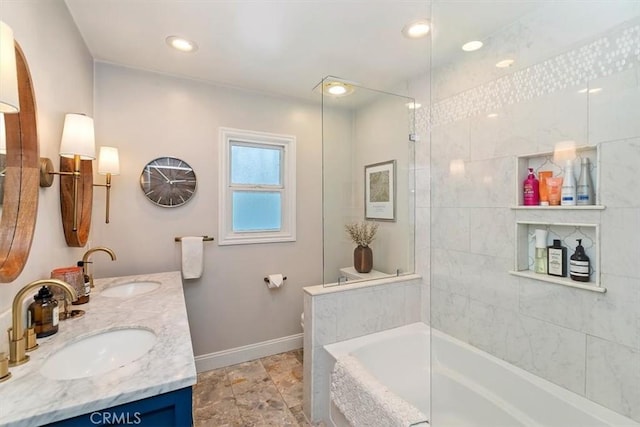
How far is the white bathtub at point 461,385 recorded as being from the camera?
144cm

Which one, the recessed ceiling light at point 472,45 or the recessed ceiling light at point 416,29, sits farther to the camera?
the recessed ceiling light at point 472,45

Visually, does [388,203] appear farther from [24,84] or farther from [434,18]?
[24,84]

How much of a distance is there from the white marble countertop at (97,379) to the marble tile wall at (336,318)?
89 centimetres

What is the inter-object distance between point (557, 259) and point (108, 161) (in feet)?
9.42

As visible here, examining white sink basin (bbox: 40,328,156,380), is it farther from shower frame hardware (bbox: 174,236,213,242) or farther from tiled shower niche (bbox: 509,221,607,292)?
tiled shower niche (bbox: 509,221,607,292)

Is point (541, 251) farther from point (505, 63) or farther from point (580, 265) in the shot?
point (505, 63)

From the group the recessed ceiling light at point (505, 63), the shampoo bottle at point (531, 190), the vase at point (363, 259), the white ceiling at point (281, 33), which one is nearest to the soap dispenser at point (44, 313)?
the white ceiling at point (281, 33)

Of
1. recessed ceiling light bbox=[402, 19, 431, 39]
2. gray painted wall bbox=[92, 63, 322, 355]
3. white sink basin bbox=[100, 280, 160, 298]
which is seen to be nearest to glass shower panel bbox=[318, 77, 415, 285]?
gray painted wall bbox=[92, 63, 322, 355]

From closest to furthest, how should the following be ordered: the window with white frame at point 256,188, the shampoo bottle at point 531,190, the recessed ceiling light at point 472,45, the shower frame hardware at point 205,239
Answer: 1. the shampoo bottle at point 531,190
2. the recessed ceiling light at point 472,45
3. the shower frame hardware at point 205,239
4. the window with white frame at point 256,188

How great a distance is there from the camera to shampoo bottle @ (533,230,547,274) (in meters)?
1.61

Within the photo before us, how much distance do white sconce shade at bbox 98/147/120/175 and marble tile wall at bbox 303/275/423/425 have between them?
5.29 ft

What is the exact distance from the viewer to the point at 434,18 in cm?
171

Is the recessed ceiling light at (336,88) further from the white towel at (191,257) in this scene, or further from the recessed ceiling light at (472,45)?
the white towel at (191,257)

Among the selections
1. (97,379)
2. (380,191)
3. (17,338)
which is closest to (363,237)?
(380,191)
